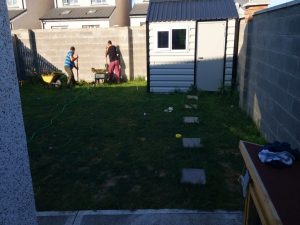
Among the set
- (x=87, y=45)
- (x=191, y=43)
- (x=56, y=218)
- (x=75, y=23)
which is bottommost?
(x=56, y=218)

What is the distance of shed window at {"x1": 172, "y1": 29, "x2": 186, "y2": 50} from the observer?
1083cm

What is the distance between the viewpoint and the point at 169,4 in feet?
36.7

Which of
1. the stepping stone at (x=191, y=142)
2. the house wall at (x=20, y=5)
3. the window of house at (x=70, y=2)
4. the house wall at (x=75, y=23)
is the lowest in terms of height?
the stepping stone at (x=191, y=142)

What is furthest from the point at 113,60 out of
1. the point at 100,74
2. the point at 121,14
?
the point at 121,14

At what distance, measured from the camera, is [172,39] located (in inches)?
431

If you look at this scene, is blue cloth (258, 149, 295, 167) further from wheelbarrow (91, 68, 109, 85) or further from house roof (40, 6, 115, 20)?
house roof (40, 6, 115, 20)

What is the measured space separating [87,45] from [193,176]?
1046cm

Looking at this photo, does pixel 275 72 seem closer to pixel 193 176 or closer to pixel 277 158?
pixel 193 176

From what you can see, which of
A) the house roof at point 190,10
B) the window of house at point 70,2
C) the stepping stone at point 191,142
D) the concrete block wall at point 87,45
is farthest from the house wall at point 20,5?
the stepping stone at point 191,142

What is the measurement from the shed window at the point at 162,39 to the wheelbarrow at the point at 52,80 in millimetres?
4684

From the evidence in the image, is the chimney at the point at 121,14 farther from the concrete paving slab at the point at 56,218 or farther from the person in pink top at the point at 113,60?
the concrete paving slab at the point at 56,218

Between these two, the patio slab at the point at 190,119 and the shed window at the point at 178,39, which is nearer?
the patio slab at the point at 190,119

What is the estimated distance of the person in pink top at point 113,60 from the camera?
1309cm

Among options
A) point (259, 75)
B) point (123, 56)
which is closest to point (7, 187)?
point (259, 75)
